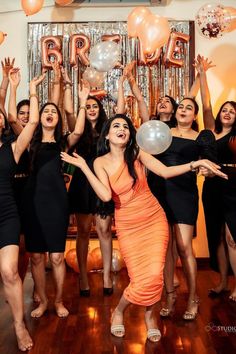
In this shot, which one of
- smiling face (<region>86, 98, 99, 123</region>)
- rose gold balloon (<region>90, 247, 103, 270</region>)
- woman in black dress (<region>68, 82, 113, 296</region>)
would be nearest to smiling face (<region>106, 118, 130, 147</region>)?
woman in black dress (<region>68, 82, 113, 296</region>)

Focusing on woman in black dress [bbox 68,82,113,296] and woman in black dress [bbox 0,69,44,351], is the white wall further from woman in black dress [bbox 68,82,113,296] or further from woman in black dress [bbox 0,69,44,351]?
woman in black dress [bbox 0,69,44,351]

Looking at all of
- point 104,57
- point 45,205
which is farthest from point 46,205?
point 104,57

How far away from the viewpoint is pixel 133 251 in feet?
10.2

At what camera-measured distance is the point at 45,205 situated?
11.5ft

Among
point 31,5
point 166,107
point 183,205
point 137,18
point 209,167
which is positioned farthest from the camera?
point 31,5

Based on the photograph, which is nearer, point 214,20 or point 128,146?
point 128,146

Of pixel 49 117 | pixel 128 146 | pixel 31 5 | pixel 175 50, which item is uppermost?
pixel 31 5

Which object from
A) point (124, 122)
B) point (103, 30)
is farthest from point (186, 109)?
point (103, 30)

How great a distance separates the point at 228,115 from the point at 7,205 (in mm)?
1913

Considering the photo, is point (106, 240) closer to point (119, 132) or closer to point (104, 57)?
point (119, 132)

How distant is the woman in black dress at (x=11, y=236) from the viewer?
289 cm

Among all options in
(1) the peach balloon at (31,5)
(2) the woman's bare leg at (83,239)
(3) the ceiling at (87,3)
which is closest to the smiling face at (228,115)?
(2) the woman's bare leg at (83,239)

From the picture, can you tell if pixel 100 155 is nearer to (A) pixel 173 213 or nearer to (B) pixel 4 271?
(A) pixel 173 213

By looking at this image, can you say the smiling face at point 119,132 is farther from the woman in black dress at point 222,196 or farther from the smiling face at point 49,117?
the woman in black dress at point 222,196
